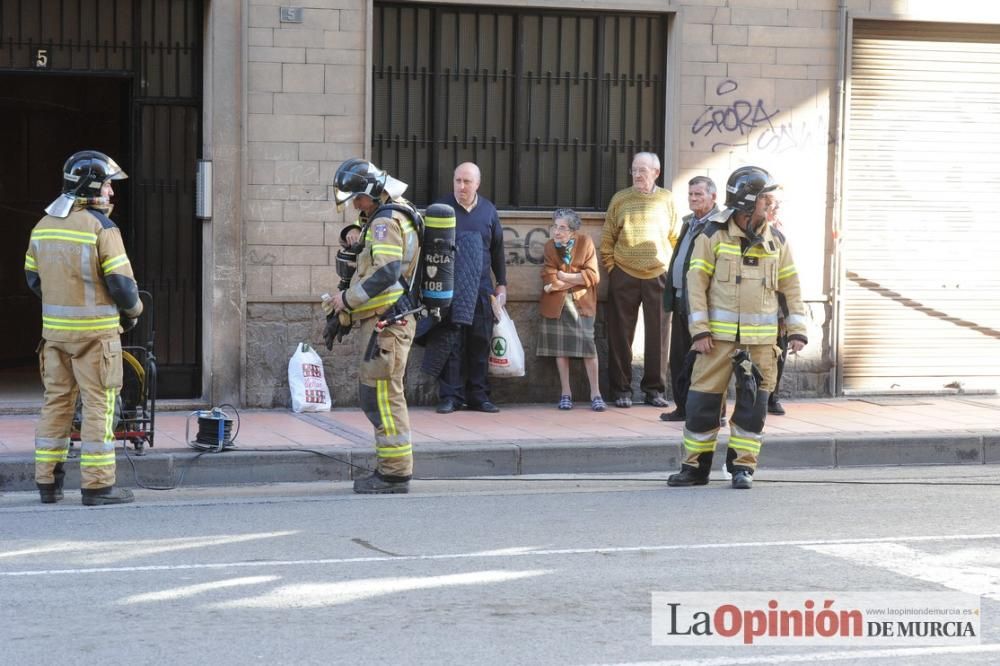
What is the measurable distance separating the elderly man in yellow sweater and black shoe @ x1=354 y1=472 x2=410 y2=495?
12.8 ft

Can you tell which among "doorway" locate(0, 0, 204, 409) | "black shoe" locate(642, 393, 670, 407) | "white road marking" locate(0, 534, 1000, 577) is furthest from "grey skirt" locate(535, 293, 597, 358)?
"white road marking" locate(0, 534, 1000, 577)

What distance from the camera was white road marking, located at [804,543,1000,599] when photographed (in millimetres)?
6598

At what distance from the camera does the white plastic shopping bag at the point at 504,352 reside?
12.4 meters

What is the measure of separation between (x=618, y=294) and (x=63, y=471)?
17.6ft

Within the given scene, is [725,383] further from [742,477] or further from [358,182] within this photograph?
[358,182]

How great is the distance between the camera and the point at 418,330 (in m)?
12.1

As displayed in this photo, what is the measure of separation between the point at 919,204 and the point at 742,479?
17.4 ft

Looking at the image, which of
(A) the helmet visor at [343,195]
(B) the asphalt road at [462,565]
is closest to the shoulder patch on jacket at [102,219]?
(A) the helmet visor at [343,195]

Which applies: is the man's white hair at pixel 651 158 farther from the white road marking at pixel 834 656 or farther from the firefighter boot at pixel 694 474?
the white road marking at pixel 834 656

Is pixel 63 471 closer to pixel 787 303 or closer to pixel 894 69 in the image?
pixel 787 303

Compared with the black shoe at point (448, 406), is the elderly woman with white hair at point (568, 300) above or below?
above

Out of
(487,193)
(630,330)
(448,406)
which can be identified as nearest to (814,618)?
(448,406)

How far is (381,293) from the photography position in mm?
8797

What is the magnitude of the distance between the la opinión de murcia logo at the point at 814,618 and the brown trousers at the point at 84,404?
12.2 ft
